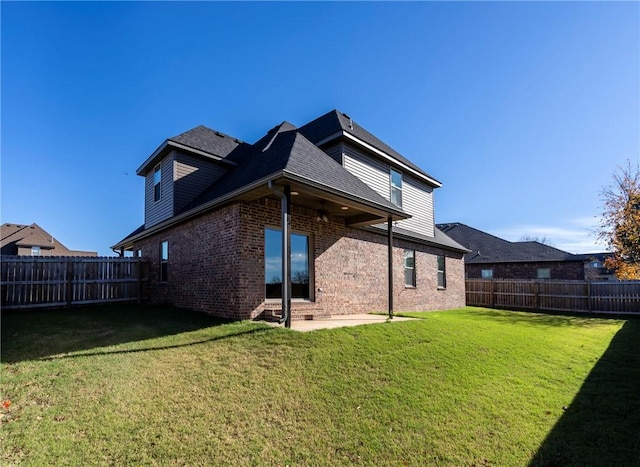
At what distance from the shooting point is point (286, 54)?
436 inches

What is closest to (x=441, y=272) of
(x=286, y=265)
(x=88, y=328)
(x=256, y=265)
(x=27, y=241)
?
(x=256, y=265)

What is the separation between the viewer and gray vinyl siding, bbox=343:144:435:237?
12.0m

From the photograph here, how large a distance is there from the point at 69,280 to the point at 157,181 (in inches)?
178

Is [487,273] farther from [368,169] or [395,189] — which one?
[368,169]

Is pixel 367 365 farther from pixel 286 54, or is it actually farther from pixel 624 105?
pixel 624 105

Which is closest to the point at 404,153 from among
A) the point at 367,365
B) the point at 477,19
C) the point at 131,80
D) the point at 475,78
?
the point at 475,78

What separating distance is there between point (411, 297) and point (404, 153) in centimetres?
731

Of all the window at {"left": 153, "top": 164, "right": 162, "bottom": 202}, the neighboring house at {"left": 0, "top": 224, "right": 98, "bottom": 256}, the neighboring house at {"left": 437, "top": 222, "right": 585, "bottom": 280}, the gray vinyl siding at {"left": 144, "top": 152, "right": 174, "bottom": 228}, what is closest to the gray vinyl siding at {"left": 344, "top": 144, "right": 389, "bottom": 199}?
the gray vinyl siding at {"left": 144, "top": 152, "right": 174, "bottom": 228}

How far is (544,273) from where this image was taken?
80.2 feet

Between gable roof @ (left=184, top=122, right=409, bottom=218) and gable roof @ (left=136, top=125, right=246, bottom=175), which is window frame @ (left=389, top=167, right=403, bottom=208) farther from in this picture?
gable roof @ (left=136, top=125, right=246, bottom=175)

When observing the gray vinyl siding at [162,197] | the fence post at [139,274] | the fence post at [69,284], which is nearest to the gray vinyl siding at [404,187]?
the gray vinyl siding at [162,197]

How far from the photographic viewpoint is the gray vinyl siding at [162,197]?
11.9 metres

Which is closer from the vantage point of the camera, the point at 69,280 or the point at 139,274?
the point at 69,280

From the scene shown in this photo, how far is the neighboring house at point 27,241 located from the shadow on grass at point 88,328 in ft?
104
